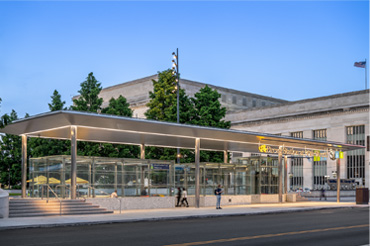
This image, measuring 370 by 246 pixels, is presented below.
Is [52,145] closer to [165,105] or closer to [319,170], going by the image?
[165,105]

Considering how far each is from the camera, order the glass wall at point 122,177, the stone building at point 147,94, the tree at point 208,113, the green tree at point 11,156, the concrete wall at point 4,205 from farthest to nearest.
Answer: the stone building at point 147,94 → the green tree at point 11,156 → the tree at point 208,113 → the glass wall at point 122,177 → the concrete wall at point 4,205

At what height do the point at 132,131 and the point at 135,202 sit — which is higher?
the point at 132,131

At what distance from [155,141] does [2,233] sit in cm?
2128

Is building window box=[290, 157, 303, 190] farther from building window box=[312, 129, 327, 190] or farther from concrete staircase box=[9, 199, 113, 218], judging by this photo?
concrete staircase box=[9, 199, 113, 218]

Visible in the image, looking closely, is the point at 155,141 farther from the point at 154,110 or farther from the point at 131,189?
the point at 154,110

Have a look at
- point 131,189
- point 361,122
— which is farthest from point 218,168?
point 361,122

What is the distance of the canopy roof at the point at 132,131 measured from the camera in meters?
28.8

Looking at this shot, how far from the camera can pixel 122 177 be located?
34.2 metres

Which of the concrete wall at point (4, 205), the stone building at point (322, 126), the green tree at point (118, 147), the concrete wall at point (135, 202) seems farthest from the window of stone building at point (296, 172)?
the concrete wall at point (4, 205)

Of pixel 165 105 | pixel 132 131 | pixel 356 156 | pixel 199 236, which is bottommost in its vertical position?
pixel 199 236

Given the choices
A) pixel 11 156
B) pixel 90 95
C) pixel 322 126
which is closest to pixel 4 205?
pixel 90 95

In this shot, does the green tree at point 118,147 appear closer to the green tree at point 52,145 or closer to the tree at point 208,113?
the green tree at point 52,145

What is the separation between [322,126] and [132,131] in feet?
186

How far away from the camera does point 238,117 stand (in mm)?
99812
